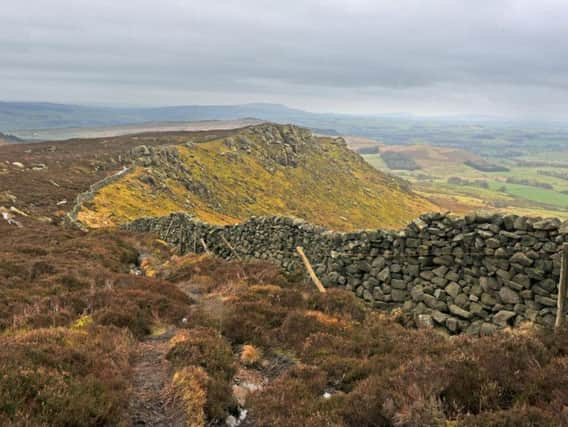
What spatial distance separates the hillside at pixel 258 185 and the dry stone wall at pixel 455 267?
113 feet

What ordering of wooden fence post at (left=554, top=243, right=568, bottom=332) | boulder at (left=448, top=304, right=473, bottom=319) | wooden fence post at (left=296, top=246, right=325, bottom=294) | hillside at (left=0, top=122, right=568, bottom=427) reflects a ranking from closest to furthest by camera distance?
hillside at (left=0, top=122, right=568, bottom=427) < wooden fence post at (left=554, top=243, right=568, bottom=332) < boulder at (left=448, top=304, right=473, bottom=319) < wooden fence post at (left=296, top=246, right=325, bottom=294)

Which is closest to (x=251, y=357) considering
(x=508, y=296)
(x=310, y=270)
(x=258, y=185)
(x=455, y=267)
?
(x=455, y=267)

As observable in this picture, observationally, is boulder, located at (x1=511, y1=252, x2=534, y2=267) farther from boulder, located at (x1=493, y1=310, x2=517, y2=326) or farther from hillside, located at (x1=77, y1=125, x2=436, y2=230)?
hillside, located at (x1=77, y1=125, x2=436, y2=230)

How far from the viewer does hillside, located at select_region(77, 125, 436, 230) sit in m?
64.9

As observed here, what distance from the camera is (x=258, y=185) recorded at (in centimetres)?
11450

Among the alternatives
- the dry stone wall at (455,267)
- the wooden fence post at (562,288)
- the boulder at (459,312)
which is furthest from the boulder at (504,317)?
the wooden fence post at (562,288)

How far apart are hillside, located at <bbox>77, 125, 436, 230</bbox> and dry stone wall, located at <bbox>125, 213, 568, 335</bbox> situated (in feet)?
113

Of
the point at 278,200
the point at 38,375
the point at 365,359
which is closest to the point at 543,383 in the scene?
the point at 365,359

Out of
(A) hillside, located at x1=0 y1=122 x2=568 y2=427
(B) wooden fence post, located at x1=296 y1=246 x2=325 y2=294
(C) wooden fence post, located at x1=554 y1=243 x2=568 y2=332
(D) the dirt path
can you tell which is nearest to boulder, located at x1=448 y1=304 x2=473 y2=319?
(A) hillside, located at x1=0 y1=122 x2=568 y2=427

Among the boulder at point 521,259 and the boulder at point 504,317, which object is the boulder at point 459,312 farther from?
the boulder at point 521,259

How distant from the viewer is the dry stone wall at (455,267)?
33.3 ft

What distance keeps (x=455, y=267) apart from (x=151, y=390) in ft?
27.0

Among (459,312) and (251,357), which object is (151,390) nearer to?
(251,357)

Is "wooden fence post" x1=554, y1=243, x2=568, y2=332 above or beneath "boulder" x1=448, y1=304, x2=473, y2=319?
above
